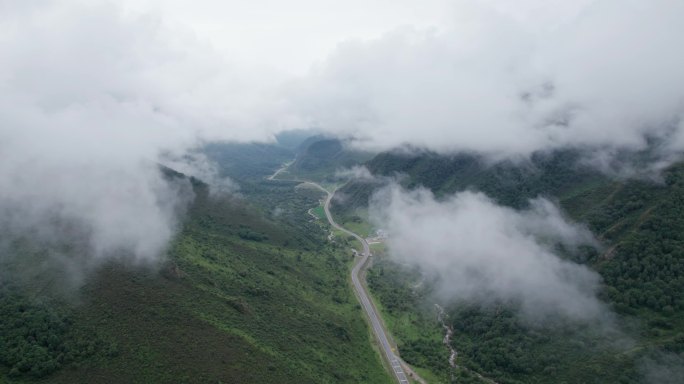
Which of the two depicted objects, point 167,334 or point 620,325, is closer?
point 167,334

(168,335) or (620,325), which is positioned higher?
(620,325)

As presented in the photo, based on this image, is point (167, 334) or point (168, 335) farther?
point (167, 334)

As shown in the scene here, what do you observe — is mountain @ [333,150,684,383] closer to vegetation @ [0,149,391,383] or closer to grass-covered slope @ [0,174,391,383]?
grass-covered slope @ [0,174,391,383]

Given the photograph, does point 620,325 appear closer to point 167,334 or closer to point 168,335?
point 168,335

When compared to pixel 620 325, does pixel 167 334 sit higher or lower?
lower

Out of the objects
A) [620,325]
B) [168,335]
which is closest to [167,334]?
[168,335]

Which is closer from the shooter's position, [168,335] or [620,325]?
[168,335]

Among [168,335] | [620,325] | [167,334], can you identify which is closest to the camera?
[168,335]

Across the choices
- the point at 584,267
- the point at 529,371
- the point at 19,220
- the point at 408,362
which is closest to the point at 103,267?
the point at 19,220

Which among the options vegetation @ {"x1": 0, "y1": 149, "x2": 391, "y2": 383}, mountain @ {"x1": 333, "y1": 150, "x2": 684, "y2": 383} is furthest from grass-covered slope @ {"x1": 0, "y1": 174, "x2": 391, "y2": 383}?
mountain @ {"x1": 333, "y1": 150, "x2": 684, "y2": 383}

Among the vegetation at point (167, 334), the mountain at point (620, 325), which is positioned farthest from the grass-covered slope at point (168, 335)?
the mountain at point (620, 325)

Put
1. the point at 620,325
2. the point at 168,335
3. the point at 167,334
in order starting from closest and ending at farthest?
the point at 168,335, the point at 167,334, the point at 620,325
